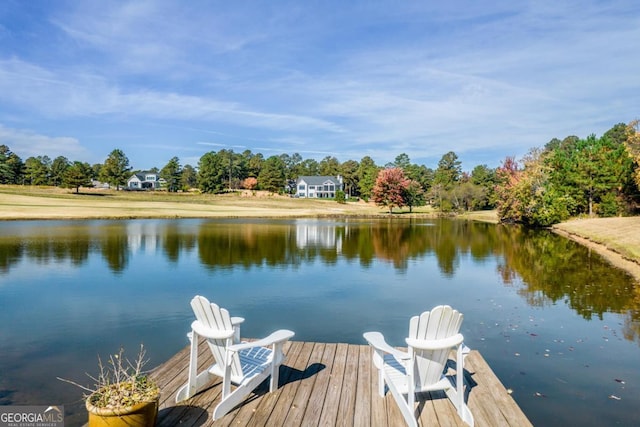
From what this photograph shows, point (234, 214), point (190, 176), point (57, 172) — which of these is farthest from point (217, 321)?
point (190, 176)

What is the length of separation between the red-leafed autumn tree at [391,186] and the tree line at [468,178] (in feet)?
0.49

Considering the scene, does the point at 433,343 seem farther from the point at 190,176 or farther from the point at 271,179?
the point at 190,176

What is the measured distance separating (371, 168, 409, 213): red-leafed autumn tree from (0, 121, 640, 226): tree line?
0.15 metres

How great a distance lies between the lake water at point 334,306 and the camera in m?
6.27

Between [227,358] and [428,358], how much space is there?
212 centimetres

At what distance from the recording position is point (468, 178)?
82500 millimetres

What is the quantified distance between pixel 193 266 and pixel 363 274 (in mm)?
6766

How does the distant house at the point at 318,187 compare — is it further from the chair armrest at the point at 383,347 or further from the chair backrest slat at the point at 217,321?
the chair backrest slat at the point at 217,321

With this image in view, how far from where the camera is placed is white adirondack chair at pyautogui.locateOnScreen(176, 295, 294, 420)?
4.41 metres

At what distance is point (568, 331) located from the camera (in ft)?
28.9

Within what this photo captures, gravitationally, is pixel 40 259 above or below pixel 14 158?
below

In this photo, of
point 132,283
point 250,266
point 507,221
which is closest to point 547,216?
point 507,221

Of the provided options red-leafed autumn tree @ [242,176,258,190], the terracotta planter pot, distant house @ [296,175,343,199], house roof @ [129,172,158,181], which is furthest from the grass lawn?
the terracotta planter pot

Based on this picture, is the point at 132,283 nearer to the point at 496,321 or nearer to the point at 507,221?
the point at 496,321
